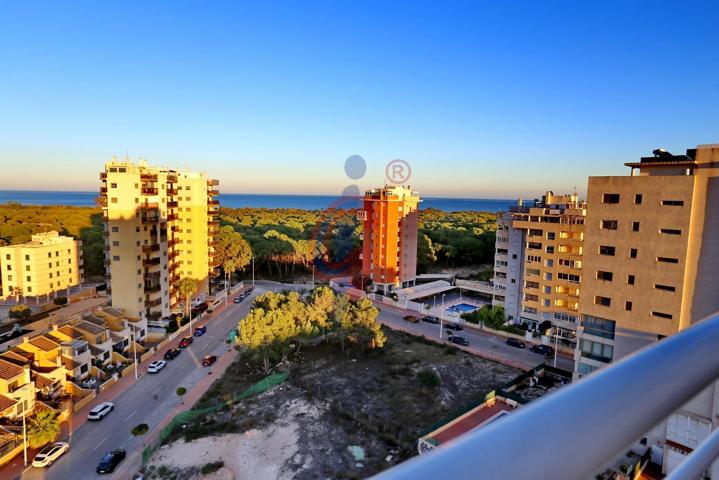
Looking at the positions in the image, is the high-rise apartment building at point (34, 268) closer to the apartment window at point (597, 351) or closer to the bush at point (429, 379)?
the bush at point (429, 379)

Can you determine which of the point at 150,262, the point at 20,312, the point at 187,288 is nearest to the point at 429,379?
the point at 150,262

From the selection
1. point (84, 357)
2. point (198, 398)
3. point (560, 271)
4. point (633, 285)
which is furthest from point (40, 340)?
point (560, 271)

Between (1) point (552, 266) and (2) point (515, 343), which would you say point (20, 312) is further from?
(1) point (552, 266)

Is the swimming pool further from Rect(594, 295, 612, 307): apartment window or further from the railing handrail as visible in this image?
the railing handrail

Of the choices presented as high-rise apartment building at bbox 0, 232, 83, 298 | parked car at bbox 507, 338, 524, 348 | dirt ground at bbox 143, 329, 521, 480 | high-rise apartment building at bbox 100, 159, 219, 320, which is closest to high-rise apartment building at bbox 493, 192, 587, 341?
parked car at bbox 507, 338, 524, 348

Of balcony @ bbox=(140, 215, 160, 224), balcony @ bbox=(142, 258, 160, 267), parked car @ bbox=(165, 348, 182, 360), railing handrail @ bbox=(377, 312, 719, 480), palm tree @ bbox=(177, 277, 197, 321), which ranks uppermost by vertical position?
railing handrail @ bbox=(377, 312, 719, 480)

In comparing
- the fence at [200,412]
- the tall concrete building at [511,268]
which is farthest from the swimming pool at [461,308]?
the fence at [200,412]

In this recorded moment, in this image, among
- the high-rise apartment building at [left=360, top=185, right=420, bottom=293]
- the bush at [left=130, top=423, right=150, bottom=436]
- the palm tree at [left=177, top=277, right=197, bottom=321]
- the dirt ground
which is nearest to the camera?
the dirt ground
